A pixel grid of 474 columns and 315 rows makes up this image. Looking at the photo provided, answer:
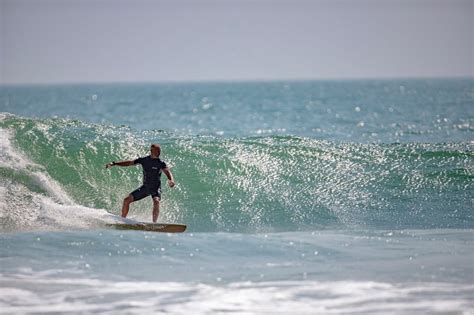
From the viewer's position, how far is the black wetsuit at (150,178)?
1377cm

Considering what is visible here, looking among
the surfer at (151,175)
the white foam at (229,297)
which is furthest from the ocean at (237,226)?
the surfer at (151,175)

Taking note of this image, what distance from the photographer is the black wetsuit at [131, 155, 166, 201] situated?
13773mm

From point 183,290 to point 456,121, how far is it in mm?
29878

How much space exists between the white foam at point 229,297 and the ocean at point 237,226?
0.08 feet

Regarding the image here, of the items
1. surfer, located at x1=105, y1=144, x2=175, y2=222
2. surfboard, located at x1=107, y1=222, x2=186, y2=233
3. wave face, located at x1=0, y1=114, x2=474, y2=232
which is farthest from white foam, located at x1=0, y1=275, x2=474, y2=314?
surfer, located at x1=105, y1=144, x2=175, y2=222

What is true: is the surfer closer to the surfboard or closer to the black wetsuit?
the black wetsuit

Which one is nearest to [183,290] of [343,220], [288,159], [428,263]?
[428,263]

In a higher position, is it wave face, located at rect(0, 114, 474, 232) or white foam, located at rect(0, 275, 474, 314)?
wave face, located at rect(0, 114, 474, 232)

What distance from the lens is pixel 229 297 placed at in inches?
377

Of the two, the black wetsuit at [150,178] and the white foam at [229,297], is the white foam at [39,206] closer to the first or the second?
the black wetsuit at [150,178]

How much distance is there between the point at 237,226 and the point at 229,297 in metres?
5.03

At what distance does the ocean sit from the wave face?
42 millimetres

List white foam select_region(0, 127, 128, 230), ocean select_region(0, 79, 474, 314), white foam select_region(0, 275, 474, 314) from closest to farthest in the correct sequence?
white foam select_region(0, 275, 474, 314) → ocean select_region(0, 79, 474, 314) → white foam select_region(0, 127, 128, 230)

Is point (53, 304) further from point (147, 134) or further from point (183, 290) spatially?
point (147, 134)
